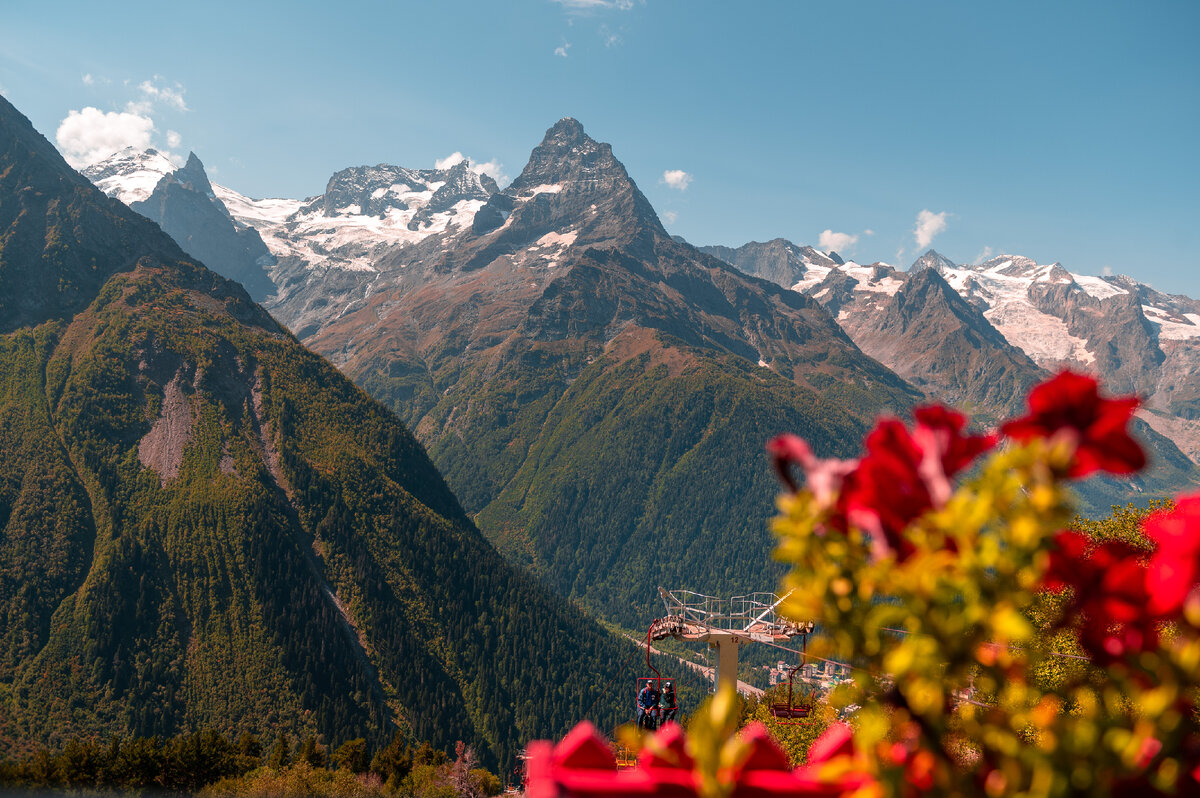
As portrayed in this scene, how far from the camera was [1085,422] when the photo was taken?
2.42m

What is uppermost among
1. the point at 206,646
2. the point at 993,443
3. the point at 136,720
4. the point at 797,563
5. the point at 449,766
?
the point at 993,443

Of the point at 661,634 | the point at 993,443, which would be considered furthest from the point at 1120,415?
the point at 661,634

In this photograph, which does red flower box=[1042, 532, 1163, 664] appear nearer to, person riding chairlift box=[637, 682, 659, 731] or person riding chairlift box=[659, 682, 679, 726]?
person riding chairlift box=[659, 682, 679, 726]

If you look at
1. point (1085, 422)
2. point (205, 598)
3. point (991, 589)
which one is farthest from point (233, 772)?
point (205, 598)

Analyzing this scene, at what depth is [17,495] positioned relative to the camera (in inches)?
6491

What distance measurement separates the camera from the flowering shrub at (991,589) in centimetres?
229

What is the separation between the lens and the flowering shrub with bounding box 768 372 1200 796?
7.50ft

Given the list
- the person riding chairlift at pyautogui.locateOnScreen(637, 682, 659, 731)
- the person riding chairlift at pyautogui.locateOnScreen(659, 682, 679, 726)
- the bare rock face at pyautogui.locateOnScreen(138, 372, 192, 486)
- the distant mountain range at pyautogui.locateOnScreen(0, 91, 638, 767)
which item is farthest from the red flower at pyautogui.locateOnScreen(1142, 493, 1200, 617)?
the bare rock face at pyautogui.locateOnScreen(138, 372, 192, 486)

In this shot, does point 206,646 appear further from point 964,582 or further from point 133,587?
point 964,582

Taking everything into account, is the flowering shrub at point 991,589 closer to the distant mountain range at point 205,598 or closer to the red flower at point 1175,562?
the red flower at point 1175,562

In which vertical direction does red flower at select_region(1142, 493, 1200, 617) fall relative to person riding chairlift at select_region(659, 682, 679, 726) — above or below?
above


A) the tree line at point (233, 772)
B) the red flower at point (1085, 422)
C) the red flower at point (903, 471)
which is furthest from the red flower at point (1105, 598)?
the tree line at point (233, 772)

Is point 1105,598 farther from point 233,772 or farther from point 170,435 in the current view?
point 170,435

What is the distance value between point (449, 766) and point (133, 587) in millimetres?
109455
